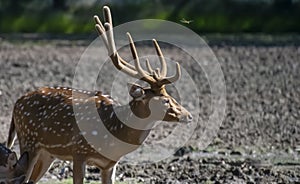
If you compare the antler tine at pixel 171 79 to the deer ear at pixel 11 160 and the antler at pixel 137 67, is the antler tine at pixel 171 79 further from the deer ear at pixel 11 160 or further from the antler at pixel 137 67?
the deer ear at pixel 11 160

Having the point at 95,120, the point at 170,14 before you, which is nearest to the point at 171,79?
the point at 95,120

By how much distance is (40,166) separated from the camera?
10031 mm

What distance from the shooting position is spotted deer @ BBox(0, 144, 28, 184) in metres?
9.40

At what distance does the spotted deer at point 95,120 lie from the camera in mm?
9336

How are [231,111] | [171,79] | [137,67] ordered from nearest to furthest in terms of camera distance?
[171,79] < [137,67] < [231,111]

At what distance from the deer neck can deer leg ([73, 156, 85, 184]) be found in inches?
15.8

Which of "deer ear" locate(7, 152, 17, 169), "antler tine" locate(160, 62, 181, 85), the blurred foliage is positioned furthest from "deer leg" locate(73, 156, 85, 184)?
the blurred foliage

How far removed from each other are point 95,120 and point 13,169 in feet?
2.92

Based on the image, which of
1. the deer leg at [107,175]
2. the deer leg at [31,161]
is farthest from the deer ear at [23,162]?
the deer leg at [107,175]

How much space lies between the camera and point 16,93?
17641 mm

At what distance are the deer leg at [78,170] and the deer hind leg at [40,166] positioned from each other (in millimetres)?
597

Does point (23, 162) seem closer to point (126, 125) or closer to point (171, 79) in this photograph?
point (126, 125)

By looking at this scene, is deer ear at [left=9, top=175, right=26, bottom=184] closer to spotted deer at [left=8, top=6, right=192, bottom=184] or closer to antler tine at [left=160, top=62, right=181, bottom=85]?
spotted deer at [left=8, top=6, right=192, bottom=184]

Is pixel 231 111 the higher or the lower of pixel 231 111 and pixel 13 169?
the higher
